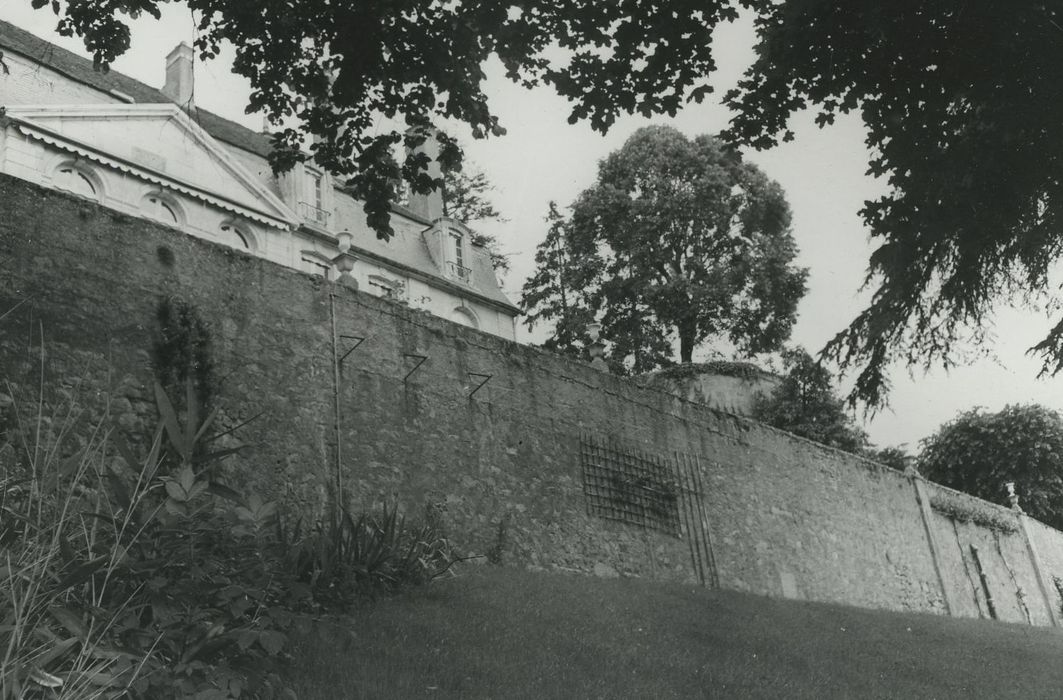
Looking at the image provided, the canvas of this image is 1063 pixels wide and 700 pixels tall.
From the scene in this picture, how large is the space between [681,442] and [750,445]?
2.01m

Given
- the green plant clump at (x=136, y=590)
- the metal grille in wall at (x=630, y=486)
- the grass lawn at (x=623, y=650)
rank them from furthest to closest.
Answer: the metal grille in wall at (x=630, y=486) < the grass lawn at (x=623, y=650) < the green plant clump at (x=136, y=590)

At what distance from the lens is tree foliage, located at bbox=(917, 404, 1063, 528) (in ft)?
104

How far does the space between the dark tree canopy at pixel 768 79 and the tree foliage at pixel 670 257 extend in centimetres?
2182

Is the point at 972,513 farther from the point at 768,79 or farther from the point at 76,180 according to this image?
the point at 76,180

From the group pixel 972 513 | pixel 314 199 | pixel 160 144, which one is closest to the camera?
pixel 160 144

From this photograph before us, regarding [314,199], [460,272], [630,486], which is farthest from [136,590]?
[460,272]

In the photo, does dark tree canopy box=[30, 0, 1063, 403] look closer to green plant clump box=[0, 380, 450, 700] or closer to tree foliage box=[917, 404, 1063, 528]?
green plant clump box=[0, 380, 450, 700]

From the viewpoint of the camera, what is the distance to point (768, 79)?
6484 millimetres

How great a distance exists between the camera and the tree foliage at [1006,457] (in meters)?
31.8

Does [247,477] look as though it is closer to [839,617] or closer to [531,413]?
[531,413]

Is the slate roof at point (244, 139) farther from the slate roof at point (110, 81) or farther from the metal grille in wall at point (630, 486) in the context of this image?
the metal grille in wall at point (630, 486)

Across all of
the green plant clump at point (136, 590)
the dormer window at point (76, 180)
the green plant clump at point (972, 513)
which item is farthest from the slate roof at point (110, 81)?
the green plant clump at point (972, 513)

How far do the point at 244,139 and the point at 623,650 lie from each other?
1836 centimetres

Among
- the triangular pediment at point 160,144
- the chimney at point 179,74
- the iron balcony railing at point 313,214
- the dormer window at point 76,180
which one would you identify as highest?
→ the chimney at point 179,74
